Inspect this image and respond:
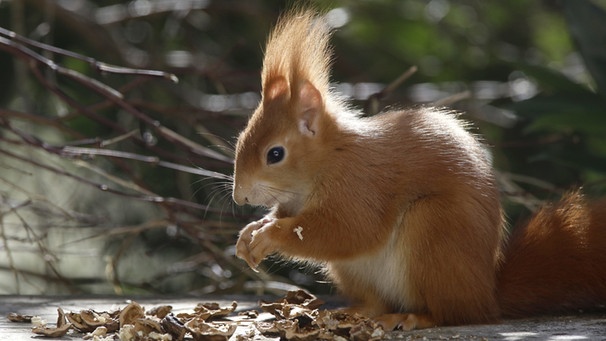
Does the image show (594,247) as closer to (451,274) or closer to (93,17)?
(451,274)

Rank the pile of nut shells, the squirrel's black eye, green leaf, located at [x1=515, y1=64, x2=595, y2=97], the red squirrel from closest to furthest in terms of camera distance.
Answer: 1. the pile of nut shells
2. the red squirrel
3. the squirrel's black eye
4. green leaf, located at [x1=515, y1=64, x2=595, y2=97]

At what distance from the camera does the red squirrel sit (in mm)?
2018

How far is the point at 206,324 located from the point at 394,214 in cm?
44

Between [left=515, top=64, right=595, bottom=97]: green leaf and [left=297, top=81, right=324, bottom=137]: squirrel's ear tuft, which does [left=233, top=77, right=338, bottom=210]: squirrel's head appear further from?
[left=515, top=64, right=595, bottom=97]: green leaf

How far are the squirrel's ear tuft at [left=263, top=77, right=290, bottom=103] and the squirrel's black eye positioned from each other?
13 centimetres

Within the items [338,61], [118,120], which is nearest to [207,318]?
[118,120]

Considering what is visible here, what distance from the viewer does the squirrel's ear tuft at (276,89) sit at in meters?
2.20

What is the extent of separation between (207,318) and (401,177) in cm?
51

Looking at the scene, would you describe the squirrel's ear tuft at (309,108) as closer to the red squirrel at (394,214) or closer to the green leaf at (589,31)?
the red squirrel at (394,214)

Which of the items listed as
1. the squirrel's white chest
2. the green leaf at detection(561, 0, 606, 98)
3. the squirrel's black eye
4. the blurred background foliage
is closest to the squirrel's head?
the squirrel's black eye

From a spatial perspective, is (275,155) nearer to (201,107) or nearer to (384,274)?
(384,274)

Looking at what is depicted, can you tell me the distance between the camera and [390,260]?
2055mm

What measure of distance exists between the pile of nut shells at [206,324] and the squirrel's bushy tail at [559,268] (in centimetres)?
37

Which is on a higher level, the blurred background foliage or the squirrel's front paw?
the blurred background foliage
